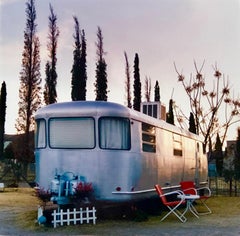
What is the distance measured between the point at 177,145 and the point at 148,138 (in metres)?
2.01

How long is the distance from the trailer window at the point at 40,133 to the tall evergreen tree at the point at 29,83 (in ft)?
48.9

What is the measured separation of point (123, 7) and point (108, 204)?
3.29 metres

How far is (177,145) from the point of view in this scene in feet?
34.9

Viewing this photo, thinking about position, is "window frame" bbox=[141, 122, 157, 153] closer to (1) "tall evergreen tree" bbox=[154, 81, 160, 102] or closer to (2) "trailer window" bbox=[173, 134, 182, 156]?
(2) "trailer window" bbox=[173, 134, 182, 156]

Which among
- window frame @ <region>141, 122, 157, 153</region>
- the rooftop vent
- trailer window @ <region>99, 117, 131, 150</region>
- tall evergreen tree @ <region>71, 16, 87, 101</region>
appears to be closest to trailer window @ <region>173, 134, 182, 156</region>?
the rooftop vent

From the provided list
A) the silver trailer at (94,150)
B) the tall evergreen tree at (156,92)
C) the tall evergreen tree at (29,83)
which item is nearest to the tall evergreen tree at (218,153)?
the tall evergreen tree at (156,92)

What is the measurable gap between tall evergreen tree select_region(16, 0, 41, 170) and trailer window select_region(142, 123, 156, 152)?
1502cm

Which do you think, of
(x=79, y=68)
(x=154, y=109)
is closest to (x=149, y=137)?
(x=154, y=109)

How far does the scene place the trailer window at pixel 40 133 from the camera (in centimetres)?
832

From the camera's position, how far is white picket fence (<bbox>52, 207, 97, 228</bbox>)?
772cm

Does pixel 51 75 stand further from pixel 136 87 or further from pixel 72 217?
pixel 72 217

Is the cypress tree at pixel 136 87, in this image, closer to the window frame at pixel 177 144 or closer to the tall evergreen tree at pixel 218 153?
the tall evergreen tree at pixel 218 153

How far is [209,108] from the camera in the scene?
742 inches

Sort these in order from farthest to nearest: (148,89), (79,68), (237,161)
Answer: (148,89) → (79,68) → (237,161)
